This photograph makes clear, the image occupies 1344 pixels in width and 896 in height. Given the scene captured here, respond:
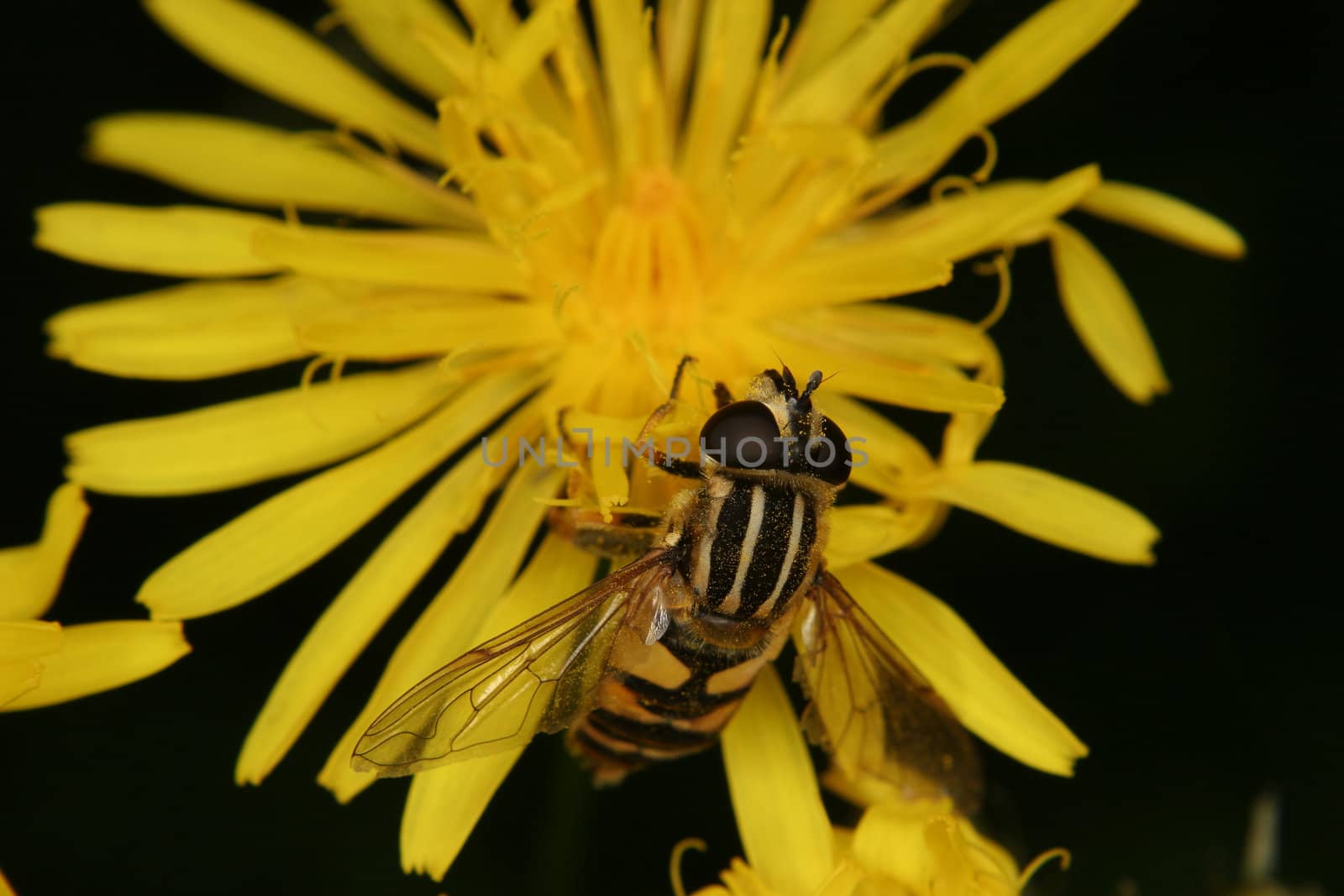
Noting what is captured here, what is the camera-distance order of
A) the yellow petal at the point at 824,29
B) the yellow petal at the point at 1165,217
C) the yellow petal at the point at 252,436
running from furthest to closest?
the yellow petal at the point at 824,29, the yellow petal at the point at 1165,217, the yellow petal at the point at 252,436

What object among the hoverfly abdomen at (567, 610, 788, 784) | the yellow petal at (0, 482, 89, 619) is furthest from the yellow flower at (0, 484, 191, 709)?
the hoverfly abdomen at (567, 610, 788, 784)

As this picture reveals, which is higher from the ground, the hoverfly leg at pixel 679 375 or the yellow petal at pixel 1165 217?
the yellow petal at pixel 1165 217

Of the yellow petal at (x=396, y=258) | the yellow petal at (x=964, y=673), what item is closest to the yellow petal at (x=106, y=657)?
the yellow petal at (x=396, y=258)

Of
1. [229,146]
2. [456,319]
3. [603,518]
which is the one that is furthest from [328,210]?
[603,518]

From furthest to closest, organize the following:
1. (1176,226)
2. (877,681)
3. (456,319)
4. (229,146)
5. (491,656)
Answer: (229,146)
(1176,226)
(456,319)
(877,681)
(491,656)

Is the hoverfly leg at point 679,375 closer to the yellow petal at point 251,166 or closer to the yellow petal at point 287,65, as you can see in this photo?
the yellow petal at point 251,166

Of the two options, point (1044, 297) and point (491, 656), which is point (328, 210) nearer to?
point (491, 656)
